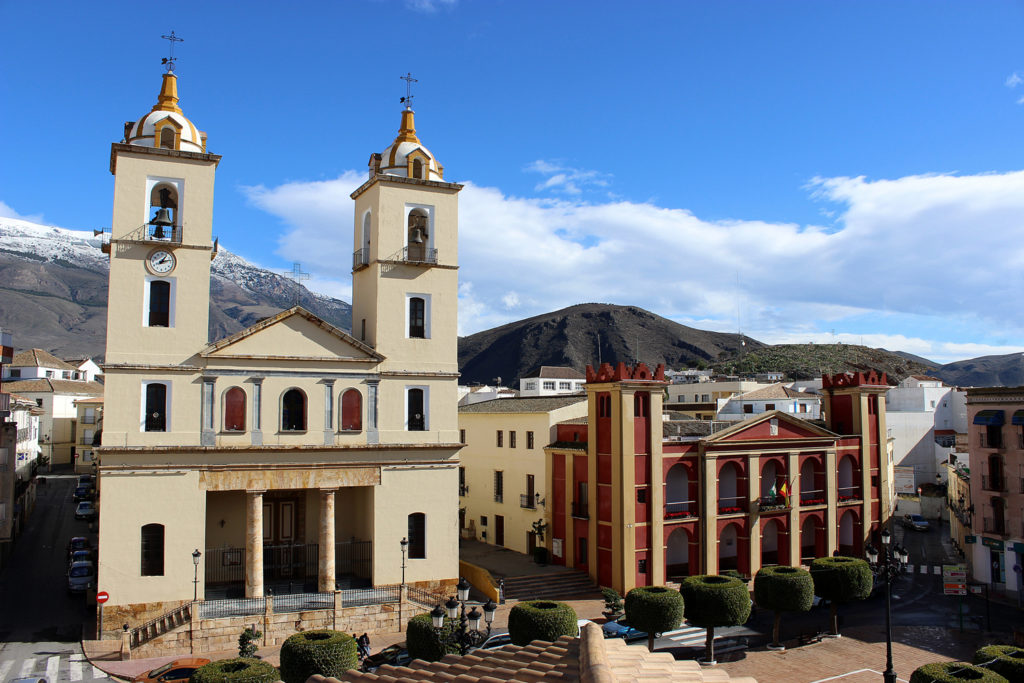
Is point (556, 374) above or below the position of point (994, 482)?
above

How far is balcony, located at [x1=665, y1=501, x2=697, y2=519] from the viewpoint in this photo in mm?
40616

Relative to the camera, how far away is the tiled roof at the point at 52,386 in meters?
79.0

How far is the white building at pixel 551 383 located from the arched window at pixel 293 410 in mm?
55600

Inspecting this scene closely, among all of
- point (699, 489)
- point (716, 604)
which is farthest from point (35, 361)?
point (716, 604)

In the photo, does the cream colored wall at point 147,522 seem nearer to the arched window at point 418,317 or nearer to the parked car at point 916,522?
the arched window at point 418,317

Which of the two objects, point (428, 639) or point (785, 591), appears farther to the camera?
point (785, 591)

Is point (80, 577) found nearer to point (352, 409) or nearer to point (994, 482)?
point (352, 409)

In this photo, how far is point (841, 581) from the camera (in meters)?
31.7

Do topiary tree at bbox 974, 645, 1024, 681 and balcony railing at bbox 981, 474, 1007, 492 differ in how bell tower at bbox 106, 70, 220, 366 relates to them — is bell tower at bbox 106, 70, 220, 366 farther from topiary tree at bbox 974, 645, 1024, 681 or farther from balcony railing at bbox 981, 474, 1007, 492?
balcony railing at bbox 981, 474, 1007, 492

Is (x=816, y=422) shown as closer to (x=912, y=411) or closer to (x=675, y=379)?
(x=912, y=411)

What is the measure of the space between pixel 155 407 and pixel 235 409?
2.98 metres

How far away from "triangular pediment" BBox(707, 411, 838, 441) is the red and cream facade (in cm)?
7

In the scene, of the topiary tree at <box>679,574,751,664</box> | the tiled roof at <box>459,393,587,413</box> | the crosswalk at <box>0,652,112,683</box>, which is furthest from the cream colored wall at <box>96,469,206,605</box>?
the tiled roof at <box>459,393,587,413</box>

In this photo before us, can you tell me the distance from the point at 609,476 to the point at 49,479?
193 feet
